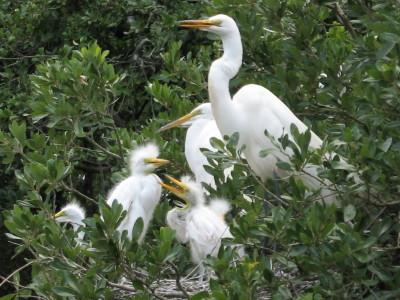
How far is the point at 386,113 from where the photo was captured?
140 inches

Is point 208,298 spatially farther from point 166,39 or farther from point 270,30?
point 166,39

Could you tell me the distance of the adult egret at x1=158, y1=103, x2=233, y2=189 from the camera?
556 cm

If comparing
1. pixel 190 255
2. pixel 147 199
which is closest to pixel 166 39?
pixel 147 199

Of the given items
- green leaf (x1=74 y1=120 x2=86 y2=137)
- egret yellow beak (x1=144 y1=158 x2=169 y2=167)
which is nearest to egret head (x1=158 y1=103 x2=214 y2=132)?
egret yellow beak (x1=144 y1=158 x2=169 y2=167)

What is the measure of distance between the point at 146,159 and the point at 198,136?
719 mm

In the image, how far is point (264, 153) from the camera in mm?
3770

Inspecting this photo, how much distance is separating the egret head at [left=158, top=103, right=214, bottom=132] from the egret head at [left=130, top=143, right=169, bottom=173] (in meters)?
0.20

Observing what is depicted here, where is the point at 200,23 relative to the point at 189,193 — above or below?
above

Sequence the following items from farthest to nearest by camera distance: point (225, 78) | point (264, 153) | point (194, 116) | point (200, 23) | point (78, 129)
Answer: point (194, 116) < point (200, 23) < point (225, 78) < point (78, 129) < point (264, 153)

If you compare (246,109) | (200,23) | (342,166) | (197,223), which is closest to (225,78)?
(246,109)

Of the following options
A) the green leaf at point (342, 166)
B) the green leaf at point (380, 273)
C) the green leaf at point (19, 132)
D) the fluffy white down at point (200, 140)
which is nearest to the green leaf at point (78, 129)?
the green leaf at point (19, 132)

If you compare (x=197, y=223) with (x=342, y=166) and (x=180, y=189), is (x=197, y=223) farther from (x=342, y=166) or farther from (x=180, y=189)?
(x=342, y=166)

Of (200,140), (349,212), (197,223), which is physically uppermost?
(349,212)

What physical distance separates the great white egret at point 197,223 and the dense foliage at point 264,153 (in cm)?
9
